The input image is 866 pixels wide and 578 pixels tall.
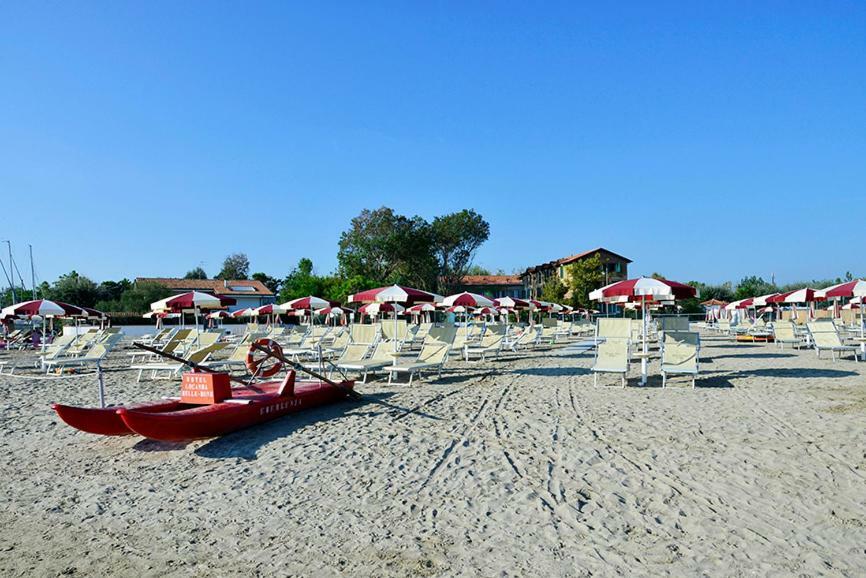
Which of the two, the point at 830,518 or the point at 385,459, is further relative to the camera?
the point at 385,459

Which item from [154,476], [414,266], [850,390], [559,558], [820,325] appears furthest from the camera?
[414,266]

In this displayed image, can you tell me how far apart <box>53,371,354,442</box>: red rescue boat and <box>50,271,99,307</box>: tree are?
4854 centimetres

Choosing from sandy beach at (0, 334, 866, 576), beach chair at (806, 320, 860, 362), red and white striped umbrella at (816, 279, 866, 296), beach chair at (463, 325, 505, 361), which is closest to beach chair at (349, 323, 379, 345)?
beach chair at (463, 325, 505, 361)

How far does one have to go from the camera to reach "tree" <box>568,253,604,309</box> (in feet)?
153

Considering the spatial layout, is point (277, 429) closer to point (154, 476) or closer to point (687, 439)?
point (154, 476)

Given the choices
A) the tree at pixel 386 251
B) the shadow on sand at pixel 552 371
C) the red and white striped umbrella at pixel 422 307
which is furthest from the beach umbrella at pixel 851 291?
the tree at pixel 386 251

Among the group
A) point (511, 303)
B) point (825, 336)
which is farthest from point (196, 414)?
point (511, 303)

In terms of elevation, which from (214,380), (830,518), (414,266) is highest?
(414,266)

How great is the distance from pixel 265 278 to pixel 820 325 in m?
72.1

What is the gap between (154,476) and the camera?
5.46 metres

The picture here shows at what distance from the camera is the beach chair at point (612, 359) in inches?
390

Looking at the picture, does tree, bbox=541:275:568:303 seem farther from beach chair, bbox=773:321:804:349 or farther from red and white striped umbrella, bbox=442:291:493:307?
red and white striped umbrella, bbox=442:291:493:307

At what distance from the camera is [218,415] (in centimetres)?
649

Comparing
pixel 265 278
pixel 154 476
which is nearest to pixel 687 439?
pixel 154 476
